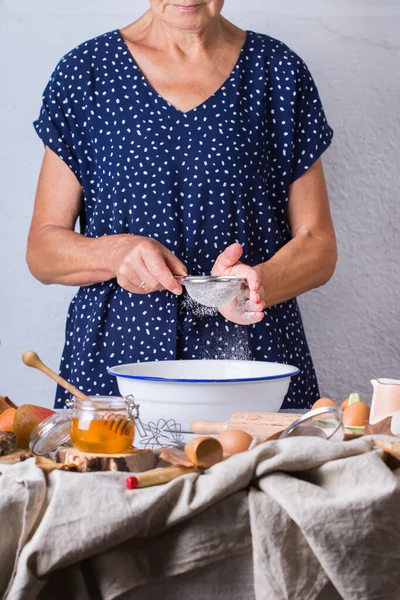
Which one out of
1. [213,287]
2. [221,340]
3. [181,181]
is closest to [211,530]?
[213,287]

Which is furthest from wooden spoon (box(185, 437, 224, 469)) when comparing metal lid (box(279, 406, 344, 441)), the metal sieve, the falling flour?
the falling flour

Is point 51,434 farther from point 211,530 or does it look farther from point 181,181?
point 181,181

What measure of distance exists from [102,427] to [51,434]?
0.10 metres

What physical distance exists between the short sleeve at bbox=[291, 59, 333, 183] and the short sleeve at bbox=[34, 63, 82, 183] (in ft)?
1.57

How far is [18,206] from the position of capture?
255cm

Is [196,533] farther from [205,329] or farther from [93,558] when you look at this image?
[205,329]

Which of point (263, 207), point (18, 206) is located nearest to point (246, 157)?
point (263, 207)

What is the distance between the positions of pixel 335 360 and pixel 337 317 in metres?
0.12

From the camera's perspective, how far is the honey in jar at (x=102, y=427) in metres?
0.98

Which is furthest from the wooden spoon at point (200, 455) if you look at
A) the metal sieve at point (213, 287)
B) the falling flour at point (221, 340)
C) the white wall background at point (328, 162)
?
the white wall background at point (328, 162)

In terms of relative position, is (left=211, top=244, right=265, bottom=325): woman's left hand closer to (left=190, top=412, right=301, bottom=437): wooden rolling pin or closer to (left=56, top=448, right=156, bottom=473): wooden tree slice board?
(left=190, top=412, right=301, bottom=437): wooden rolling pin

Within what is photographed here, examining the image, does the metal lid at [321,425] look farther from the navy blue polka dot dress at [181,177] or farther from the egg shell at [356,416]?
the navy blue polka dot dress at [181,177]

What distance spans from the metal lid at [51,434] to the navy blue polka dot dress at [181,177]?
769mm

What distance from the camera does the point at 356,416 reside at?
119 cm
